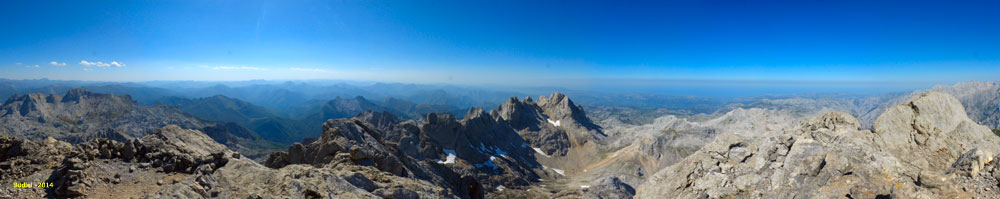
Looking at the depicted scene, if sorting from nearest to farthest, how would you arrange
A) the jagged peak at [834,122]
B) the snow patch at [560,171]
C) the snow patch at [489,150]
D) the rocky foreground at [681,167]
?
1. the rocky foreground at [681,167]
2. the jagged peak at [834,122]
3. the snow patch at [489,150]
4. the snow patch at [560,171]

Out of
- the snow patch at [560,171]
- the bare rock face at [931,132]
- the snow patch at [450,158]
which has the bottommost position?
the snow patch at [560,171]

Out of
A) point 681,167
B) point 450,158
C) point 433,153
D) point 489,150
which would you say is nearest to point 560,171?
point 489,150

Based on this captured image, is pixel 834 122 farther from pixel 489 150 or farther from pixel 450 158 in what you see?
pixel 489 150

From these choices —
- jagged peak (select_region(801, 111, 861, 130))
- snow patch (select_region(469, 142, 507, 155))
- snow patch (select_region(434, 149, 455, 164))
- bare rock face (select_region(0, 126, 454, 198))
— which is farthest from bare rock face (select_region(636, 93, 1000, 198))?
snow patch (select_region(469, 142, 507, 155))

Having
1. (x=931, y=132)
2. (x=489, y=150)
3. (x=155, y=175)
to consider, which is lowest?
(x=489, y=150)

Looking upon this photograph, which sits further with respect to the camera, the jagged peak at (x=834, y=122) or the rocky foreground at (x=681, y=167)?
the jagged peak at (x=834, y=122)

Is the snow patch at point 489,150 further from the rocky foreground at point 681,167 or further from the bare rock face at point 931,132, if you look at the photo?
the bare rock face at point 931,132


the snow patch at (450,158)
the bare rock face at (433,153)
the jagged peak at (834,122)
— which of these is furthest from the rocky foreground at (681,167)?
the snow patch at (450,158)

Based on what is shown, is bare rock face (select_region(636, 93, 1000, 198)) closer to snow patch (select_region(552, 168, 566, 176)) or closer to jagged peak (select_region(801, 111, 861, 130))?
jagged peak (select_region(801, 111, 861, 130))

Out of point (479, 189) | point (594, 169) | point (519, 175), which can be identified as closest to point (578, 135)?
point (594, 169)
